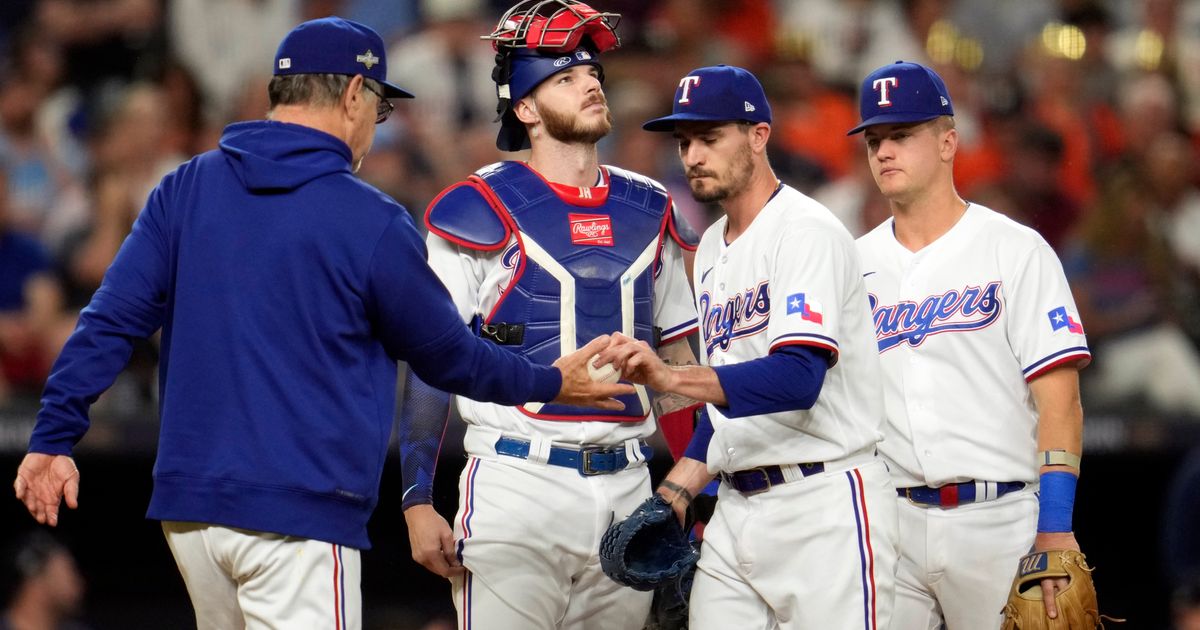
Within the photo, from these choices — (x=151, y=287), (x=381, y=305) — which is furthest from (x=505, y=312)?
(x=151, y=287)

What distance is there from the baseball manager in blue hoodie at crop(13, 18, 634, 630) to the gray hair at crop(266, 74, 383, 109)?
3.3 inches

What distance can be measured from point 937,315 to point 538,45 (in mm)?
1319

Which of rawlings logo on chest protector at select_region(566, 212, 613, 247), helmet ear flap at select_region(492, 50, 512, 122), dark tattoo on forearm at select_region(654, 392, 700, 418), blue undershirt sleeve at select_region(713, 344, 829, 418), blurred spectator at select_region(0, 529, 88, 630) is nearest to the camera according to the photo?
blue undershirt sleeve at select_region(713, 344, 829, 418)

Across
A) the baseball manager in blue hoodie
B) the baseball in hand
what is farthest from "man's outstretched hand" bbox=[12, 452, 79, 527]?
the baseball in hand

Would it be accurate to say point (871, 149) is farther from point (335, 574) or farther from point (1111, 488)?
point (1111, 488)

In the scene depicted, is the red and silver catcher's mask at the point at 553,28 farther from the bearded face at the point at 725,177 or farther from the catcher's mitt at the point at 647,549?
the catcher's mitt at the point at 647,549

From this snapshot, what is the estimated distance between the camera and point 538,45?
154 inches

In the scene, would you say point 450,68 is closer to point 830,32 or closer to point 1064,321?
point 830,32

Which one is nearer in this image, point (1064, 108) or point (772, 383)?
point (772, 383)

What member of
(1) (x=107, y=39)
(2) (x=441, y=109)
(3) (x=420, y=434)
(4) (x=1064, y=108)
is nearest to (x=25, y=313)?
(1) (x=107, y=39)

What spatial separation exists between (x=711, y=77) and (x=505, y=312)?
827mm

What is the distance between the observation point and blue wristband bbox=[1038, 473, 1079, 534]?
3508 millimetres

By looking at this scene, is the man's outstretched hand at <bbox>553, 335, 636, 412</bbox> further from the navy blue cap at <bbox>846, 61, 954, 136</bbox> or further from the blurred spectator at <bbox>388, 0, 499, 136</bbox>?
the blurred spectator at <bbox>388, 0, 499, 136</bbox>

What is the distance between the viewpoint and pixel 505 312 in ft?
12.5
